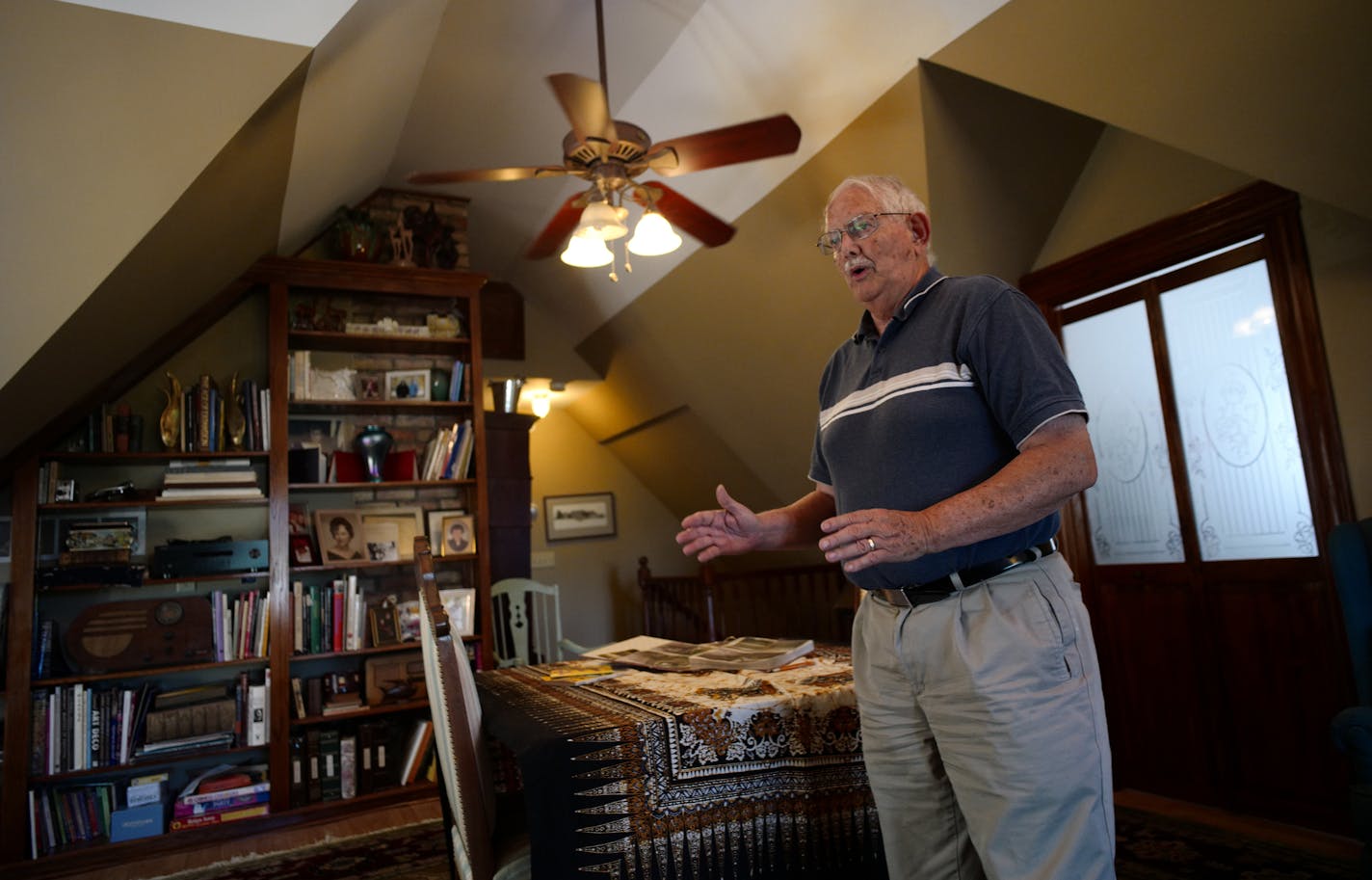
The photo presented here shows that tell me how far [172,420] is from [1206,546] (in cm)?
448

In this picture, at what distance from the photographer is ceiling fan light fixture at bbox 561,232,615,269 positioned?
2.87 metres

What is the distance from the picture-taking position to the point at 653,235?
2881mm

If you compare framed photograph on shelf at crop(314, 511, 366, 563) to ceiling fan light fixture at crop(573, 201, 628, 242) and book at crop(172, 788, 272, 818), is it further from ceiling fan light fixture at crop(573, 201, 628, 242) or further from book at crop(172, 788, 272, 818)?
ceiling fan light fixture at crop(573, 201, 628, 242)

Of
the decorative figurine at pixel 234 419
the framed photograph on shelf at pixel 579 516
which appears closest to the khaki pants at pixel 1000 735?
the decorative figurine at pixel 234 419

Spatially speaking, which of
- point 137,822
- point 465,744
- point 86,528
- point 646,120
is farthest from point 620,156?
point 137,822

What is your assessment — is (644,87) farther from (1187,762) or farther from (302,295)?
(1187,762)

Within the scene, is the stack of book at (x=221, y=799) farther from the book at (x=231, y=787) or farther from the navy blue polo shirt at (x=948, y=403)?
the navy blue polo shirt at (x=948, y=403)

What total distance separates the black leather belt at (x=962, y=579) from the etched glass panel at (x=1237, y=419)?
91.8 inches

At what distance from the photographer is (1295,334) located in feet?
9.27

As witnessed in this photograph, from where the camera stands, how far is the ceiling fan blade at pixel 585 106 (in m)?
2.33

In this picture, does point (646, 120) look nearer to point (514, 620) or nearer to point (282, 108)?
point (282, 108)

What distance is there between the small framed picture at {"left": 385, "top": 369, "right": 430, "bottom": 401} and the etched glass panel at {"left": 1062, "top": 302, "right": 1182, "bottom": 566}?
3177 millimetres

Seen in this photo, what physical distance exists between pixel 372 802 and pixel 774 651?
2748 millimetres

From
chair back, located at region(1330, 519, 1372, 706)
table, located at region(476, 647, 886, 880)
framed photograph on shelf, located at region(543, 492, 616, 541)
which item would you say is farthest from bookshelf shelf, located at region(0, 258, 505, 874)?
chair back, located at region(1330, 519, 1372, 706)
